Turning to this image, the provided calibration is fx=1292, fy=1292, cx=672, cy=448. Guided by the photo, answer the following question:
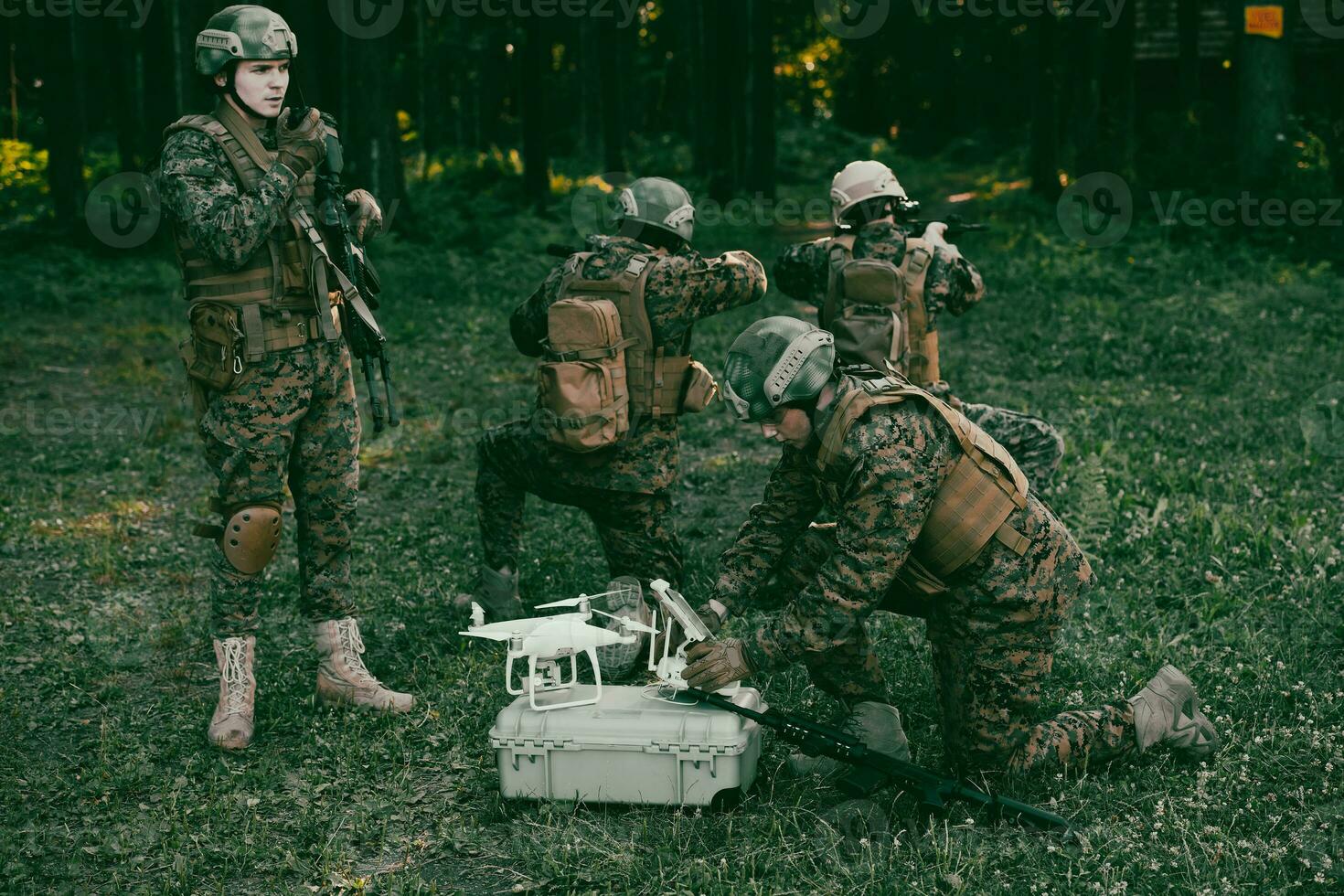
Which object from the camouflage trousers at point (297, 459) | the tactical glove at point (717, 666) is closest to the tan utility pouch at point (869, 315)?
the camouflage trousers at point (297, 459)

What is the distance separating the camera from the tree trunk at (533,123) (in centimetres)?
2153

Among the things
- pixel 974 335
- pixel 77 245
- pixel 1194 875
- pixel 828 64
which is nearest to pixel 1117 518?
pixel 1194 875

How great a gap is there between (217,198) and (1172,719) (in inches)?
158

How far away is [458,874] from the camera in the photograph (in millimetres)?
4203

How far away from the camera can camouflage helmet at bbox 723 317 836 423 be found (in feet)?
13.4

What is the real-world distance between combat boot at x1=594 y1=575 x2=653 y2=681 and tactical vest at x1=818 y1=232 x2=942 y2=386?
1.60 meters

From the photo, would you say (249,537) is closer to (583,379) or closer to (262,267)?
(262,267)

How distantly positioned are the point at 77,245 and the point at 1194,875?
1767 cm

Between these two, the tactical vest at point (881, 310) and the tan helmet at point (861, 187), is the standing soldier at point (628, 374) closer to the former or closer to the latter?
the tactical vest at point (881, 310)

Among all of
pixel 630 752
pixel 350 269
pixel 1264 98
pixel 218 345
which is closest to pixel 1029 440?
pixel 630 752

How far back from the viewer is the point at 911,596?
453cm

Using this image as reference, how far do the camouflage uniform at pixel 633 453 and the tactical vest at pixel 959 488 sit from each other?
169 cm

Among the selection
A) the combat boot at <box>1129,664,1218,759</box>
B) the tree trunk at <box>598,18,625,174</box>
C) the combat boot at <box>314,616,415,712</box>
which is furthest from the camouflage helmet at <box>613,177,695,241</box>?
the tree trunk at <box>598,18,625,174</box>

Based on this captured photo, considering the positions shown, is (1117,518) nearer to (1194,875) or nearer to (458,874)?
(1194,875)
